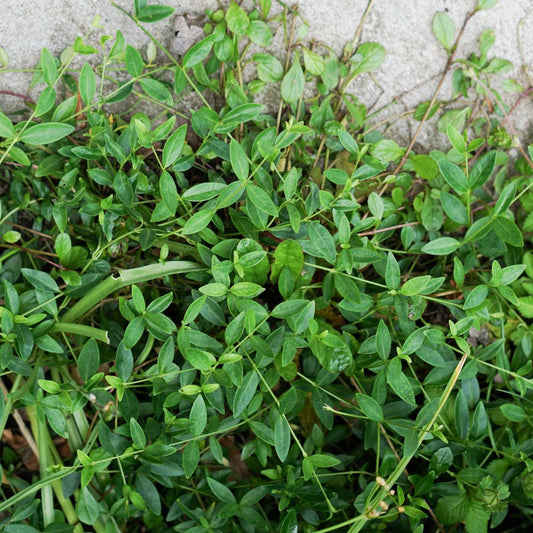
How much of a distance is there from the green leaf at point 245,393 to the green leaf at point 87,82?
26.5 inches

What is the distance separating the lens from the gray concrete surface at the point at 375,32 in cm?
138

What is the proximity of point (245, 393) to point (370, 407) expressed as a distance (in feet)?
0.84

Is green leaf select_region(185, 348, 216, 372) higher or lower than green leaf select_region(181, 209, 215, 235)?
lower

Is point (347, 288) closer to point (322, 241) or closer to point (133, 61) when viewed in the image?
point (322, 241)

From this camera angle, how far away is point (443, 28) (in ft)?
4.85

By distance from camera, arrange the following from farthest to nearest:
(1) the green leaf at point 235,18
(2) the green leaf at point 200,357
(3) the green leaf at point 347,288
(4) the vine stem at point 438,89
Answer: (4) the vine stem at point 438,89
(1) the green leaf at point 235,18
(3) the green leaf at point 347,288
(2) the green leaf at point 200,357

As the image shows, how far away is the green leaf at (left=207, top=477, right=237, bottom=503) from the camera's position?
1.24 m

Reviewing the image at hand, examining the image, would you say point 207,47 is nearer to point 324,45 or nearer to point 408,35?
point 324,45

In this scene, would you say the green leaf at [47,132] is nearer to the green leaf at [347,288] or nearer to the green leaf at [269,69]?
the green leaf at [269,69]

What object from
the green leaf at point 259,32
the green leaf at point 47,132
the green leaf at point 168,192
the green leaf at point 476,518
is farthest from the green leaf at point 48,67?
the green leaf at point 476,518

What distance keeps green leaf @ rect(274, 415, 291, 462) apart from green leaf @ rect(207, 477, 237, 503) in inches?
7.4

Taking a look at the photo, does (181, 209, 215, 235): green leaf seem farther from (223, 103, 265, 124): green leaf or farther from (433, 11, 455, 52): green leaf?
(433, 11, 455, 52): green leaf

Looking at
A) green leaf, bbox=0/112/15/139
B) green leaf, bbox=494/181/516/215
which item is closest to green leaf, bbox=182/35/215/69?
green leaf, bbox=0/112/15/139

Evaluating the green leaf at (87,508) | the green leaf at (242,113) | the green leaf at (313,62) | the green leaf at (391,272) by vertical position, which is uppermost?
the green leaf at (313,62)
